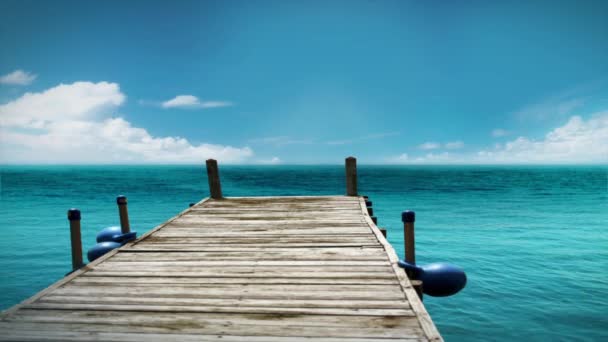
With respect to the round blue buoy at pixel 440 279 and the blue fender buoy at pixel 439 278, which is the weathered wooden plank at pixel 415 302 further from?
the round blue buoy at pixel 440 279

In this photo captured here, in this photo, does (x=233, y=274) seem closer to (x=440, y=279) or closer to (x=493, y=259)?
(x=440, y=279)

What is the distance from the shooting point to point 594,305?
11164mm

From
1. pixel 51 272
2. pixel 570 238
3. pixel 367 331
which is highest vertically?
pixel 367 331

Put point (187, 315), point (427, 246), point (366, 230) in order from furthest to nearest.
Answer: point (427, 246) < point (366, 230) < point (187, 315)

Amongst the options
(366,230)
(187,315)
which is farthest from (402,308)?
(366,230)

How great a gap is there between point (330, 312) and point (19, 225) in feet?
104

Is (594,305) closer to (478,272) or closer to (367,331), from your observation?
(478,272)

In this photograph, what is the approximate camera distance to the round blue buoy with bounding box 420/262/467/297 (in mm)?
6898

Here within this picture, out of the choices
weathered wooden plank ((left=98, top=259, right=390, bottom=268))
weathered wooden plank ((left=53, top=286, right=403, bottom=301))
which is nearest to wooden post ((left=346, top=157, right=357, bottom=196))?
weathered wooden plank ((left=98, top=259, right=390, bottom=268))

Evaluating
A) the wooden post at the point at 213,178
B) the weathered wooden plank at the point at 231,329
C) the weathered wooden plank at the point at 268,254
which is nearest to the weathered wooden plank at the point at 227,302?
the weathered wooden plank at the point at 231,329

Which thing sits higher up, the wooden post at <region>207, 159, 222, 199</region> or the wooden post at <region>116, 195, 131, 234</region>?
the wooden post at <region>207, 159, 222, 199</region>

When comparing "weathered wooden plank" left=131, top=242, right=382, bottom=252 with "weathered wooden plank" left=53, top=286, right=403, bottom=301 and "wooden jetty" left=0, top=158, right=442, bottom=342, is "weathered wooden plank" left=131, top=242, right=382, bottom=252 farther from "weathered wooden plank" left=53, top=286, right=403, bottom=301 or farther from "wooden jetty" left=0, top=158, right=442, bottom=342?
"weathered wooden plank" left=53, top=286, right=403, bottom=301

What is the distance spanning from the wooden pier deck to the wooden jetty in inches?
0.5

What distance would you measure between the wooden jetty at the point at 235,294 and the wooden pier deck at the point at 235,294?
14mm
